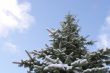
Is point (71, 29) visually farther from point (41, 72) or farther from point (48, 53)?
point (41, 72)

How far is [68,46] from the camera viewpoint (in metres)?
17.3

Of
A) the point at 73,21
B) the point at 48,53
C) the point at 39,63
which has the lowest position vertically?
the point at 39,63

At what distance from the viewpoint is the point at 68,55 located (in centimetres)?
1373

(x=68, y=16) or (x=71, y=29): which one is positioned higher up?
(x=68, y=16)

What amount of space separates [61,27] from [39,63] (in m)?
4.13

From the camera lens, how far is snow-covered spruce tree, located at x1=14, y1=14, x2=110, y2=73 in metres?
13.6

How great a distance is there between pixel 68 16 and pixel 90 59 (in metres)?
4.63

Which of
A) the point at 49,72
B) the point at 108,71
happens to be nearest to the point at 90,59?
the point at 108,71

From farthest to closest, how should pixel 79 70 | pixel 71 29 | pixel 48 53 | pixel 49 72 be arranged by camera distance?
pixel 71 29 → pixel 48 53 → pixel 49 72 → pixel 79 70

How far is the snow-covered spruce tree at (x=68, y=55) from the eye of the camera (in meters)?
13.6

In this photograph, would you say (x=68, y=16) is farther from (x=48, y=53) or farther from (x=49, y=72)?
(x=49, y=72)

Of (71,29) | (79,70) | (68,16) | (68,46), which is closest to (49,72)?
(79,70)

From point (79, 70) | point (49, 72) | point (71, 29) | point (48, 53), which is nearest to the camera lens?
point (79, 70)

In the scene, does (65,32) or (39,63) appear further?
(65,32)
